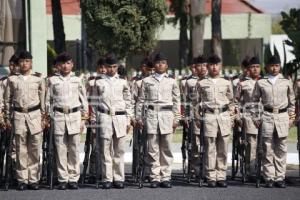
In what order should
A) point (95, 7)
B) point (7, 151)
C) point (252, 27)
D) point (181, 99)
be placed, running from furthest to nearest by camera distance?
point (252, 27), point (95, 7), point (181, 99), point (7, 151)

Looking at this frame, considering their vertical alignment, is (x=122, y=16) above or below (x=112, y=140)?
above

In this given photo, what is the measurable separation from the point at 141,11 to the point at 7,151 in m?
14.1

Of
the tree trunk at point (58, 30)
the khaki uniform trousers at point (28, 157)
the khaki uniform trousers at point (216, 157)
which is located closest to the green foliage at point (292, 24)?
the khaki uniform trousers at point (216, 157)

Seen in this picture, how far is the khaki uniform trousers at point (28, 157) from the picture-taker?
38.4 ft

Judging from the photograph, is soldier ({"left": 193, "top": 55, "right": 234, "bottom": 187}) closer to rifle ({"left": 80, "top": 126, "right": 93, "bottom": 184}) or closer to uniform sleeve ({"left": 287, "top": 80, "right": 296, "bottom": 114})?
uniform sleeve ({"left": 287, "top": 80, "right": 296, "bottom": 114})

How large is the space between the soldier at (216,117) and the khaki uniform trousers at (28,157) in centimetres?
237

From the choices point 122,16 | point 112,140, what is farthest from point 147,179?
point 122,16

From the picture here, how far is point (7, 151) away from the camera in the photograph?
38.9ft

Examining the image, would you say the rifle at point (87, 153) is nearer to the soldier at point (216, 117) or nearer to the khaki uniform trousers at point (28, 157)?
the khaki uniform trousers at point (28, 157)

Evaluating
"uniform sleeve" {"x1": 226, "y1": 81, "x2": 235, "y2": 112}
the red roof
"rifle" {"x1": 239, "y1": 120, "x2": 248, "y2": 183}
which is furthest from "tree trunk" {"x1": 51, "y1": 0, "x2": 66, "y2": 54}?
"uniform sleeve" {"x1": 226, "y1": 81, "x2": 235, "y2": 112}

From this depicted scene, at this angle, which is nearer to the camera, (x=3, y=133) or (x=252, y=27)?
(x=3, y=133)

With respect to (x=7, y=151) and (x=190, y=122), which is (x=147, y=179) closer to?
(x=190, y=122)

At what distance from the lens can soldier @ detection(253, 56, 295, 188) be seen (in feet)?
38.9

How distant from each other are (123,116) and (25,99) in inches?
54.5
